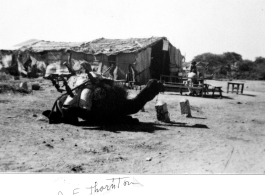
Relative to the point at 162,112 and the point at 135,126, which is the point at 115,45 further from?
the point at 135,126

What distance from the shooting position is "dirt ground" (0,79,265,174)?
479 centimetres

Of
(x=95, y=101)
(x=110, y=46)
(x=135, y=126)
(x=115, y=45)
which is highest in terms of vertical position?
(x=115, y=45)

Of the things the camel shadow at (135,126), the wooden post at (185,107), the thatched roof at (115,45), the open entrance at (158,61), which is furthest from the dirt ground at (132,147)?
the open entrance at (158,61)

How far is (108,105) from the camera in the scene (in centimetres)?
743

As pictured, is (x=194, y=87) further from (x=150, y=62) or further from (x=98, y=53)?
(x=98, y=53)

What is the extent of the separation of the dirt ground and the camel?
0.28m

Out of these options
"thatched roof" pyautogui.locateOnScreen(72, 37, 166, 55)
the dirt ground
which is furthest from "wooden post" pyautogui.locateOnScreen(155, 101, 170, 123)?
"thatched roof" pyautogui.locateOnScreen(72, 37, 166, 55)

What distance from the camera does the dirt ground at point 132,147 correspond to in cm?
479

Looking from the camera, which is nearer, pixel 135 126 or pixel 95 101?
pixel 95 101

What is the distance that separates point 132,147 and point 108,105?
1898mm

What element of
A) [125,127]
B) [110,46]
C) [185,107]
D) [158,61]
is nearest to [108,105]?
[125,127]

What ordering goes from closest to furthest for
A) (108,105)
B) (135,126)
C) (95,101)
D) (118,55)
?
(95,101), (108,105), (135,126), (118,55)
